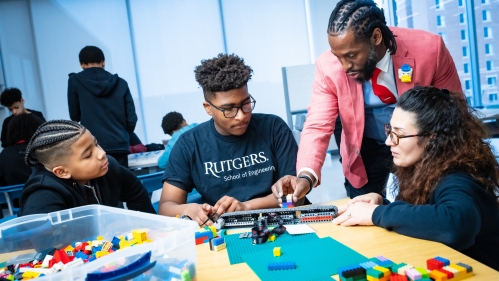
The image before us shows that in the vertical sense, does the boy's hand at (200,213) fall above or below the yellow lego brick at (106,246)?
below

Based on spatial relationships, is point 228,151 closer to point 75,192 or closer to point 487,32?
point 75,192

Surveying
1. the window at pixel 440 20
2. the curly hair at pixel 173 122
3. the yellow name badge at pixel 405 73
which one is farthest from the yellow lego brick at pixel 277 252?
the window at pixel 440 20

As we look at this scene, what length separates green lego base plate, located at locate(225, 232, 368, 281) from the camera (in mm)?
1049

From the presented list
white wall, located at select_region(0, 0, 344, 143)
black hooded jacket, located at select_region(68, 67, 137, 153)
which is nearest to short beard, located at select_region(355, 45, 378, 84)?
black hooded jacket, located at select_region(68, 67, 137, 153)

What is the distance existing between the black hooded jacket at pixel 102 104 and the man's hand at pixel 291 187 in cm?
239

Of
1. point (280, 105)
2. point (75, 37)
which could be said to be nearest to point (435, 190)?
point (280, 105)

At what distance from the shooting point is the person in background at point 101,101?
369 centimetres

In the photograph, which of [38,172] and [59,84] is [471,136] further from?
[59,84]

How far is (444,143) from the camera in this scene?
→ 1401 millimetres

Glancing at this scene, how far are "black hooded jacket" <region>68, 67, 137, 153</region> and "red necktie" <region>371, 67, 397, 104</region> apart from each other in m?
2.51

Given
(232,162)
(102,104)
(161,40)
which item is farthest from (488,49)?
(161,40)

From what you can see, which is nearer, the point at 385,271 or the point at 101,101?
the point at 385,271

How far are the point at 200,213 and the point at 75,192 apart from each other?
1.71ft

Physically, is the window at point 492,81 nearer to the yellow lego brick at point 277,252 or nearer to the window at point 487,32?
the window at point 487,32
